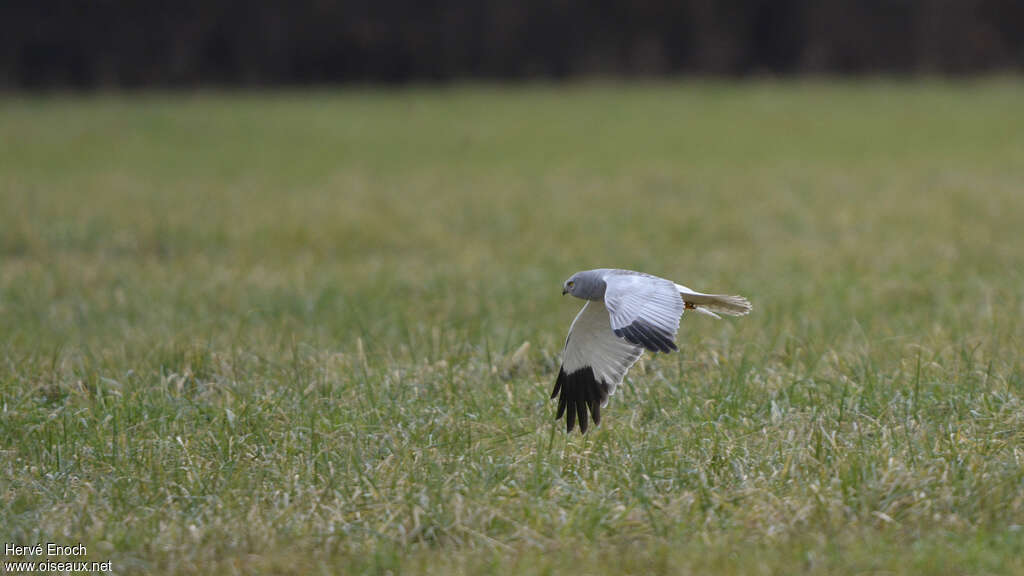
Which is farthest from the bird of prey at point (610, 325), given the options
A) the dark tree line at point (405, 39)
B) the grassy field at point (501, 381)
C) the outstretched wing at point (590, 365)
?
the dark tree line at point (405, 39)

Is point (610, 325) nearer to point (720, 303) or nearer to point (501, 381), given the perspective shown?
point (720, 303)

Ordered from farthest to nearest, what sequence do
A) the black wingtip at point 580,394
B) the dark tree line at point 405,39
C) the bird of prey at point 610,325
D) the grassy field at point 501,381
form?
1. the dark tree line at point 405,39
2. the black wingtip at point 580,394
3. the bird of prey at point 610,325
4. the grassy field at point 501,381

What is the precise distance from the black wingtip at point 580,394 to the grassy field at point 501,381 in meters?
0.12

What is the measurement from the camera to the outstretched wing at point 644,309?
3.76m

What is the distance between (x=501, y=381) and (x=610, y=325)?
2.78 feet

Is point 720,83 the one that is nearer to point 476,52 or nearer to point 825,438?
point 476,52

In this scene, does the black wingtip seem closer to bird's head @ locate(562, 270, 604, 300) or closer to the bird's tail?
bird's head @ locate(562, 270, 604, 300)

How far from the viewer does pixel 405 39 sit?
113ft

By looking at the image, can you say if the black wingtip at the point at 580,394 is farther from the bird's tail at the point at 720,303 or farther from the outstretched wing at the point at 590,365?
the bird's tail at the point at 720,303

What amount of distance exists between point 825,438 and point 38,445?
119 inches

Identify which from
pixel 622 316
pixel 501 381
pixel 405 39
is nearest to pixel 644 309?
pixel 622 316

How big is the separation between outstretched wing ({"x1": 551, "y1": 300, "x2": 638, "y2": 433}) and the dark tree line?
30545 mm

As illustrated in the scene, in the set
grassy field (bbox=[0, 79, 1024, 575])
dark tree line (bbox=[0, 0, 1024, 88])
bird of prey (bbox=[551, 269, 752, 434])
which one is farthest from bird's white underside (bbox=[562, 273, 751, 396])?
dark tree line (bbox=[0, 0, 1024, 88])

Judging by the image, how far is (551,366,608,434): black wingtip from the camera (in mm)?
4340
